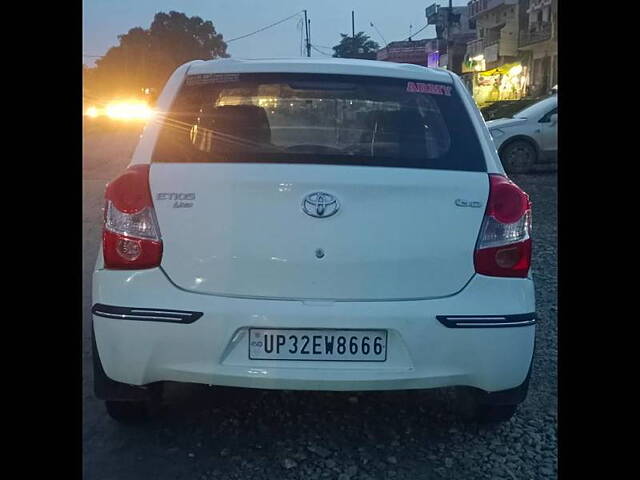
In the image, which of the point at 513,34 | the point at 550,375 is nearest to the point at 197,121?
the point at 550,375

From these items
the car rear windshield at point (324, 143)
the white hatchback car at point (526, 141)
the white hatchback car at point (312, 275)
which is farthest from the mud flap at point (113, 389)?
the white hatchback car at point (526, 141)

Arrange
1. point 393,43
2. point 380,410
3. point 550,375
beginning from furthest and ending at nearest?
point 393,43 < point 550,375 < point 380,410

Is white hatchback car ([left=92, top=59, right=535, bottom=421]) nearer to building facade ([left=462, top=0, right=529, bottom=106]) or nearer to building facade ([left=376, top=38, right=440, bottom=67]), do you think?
building facade ([left=462, top=0, right=529, bottom=106])

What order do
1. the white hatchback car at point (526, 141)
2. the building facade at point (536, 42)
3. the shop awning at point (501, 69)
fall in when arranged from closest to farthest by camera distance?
the white hatchback car at point (526, 141), the building facade at point (536, 42), the shop awning at point (501, 69)

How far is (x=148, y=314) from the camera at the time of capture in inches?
117

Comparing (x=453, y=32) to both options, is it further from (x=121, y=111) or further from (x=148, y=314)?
(x=148, y=314)

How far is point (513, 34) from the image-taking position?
1574 inches

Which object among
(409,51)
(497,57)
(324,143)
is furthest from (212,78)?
(409,51)

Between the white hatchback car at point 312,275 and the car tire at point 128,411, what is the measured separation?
0.21m

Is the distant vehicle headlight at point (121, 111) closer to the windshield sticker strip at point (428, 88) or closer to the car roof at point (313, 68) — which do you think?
the car roof at point (313, 68)

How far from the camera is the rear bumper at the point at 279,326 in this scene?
292 centimetres

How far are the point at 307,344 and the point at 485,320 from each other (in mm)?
694
